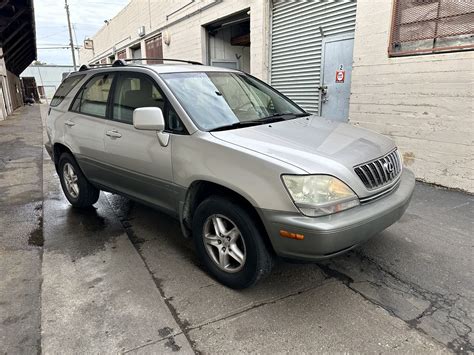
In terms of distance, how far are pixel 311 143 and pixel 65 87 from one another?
3.75 meters

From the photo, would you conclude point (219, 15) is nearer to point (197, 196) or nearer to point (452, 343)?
point (197, 196)

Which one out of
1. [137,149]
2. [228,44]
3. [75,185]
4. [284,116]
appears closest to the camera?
[137,149]

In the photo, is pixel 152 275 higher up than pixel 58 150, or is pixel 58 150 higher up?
pixel 58 150

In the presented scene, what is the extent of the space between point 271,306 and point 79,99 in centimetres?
337

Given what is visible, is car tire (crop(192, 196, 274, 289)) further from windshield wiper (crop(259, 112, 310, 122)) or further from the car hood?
windshield wiper (crop(259, 112, 310, 122))

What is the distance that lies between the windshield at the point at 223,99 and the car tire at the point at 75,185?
1.97m

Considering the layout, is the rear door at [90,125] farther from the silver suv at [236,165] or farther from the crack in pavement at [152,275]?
the crack in pavement at [152,275]

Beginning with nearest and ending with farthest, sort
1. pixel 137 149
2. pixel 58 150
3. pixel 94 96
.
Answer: pixel 137 149 < pixel 94 96 < pixel 58 150

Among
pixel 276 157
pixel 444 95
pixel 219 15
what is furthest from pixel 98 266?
pixel 219 15

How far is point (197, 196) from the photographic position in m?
3.04

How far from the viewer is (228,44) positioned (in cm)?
1164

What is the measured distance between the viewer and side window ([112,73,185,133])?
10.2ft

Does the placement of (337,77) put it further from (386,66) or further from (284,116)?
(284,116)

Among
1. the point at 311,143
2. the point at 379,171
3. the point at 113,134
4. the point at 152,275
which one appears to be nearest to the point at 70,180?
the point at 113,134
